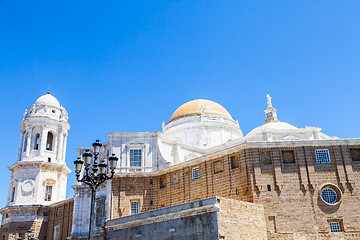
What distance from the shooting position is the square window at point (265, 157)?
30984 mm

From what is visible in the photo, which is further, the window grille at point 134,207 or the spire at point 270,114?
the spire at point 270,114

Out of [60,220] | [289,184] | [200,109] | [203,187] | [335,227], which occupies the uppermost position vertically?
[200,109]

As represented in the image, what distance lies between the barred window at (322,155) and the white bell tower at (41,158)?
35.1 metres

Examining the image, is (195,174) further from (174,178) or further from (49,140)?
(49,140)

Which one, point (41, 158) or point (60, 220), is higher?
point (41, 158)

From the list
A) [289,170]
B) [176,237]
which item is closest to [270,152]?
[289,170]

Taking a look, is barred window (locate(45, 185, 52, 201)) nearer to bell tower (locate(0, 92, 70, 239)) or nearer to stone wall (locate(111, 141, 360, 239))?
bell tower (locate(0, 92, 70, 239))

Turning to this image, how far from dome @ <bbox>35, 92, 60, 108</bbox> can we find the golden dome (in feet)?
56.5

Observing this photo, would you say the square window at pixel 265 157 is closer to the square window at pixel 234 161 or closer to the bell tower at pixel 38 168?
the square window at pixel 234 161

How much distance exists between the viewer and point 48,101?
2190 inches

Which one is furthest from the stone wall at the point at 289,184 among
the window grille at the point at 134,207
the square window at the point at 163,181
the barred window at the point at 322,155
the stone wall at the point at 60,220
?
the stone wall at the point at 60,220

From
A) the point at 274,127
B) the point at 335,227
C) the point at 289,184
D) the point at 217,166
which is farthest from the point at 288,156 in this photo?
the point at 274,127

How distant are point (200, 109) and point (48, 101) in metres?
22.0

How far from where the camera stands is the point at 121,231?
31.5 m
